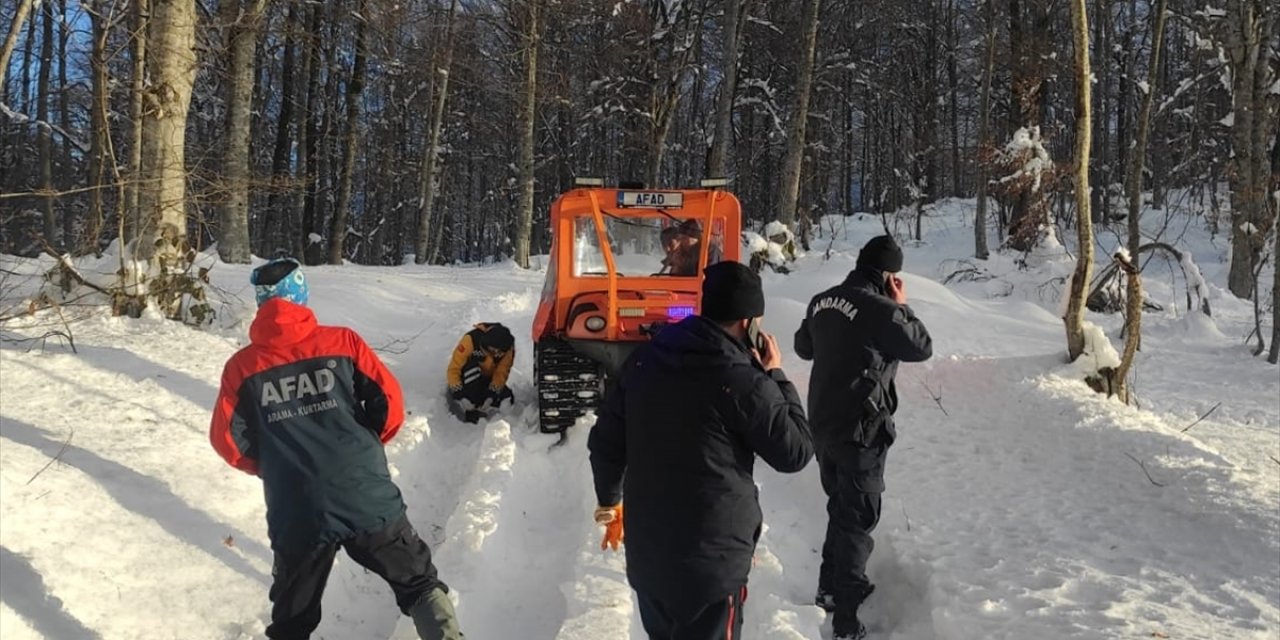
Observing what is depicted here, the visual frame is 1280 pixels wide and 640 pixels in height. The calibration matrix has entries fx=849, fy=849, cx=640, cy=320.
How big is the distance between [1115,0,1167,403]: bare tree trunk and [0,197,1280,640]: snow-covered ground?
1.98ft

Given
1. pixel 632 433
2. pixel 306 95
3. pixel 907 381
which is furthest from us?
pixel 306 95

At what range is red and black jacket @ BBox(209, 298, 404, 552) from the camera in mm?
3338

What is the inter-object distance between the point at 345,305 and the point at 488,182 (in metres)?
36.0

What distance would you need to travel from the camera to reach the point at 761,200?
1416 inches

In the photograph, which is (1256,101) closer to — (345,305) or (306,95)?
(345,305)

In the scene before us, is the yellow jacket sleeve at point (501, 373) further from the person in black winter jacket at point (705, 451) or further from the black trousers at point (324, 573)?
the person in black winter jacket at point (705, 451)

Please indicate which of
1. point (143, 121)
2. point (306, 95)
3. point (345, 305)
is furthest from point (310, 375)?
point (306, 95)

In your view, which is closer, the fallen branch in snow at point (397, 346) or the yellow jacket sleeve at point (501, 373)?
the yellow jacket sleeve at point (501, 373)

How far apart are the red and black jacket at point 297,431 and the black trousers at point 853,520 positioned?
7.61 feet

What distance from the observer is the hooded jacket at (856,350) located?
14.0 feet

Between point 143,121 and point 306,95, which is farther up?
point 306,95

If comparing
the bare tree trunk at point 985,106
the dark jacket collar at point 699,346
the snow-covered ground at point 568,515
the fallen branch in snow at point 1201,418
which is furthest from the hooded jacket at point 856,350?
the bare tree trunk at point 985,106

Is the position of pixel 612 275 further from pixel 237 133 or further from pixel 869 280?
pixel 237 133

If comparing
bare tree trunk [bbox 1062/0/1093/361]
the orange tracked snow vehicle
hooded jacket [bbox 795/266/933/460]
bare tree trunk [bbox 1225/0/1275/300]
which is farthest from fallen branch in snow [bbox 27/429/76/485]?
bare tree trunk [bbox 1225/0/1275/300]
